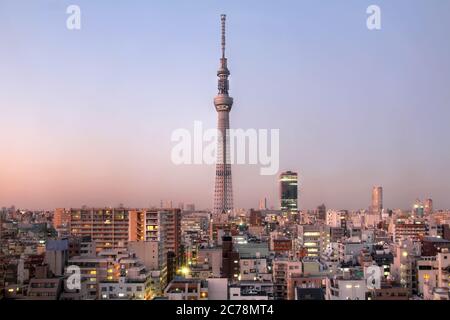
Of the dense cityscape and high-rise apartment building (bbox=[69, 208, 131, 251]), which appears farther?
high-rise apartment building (bbox=[69, 208, 131, 251])

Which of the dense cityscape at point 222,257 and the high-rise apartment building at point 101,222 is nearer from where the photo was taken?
the dense cityscape at point 222,257

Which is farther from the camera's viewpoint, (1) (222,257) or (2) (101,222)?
(2) (101,222)

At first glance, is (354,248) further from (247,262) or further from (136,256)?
(136,256)
